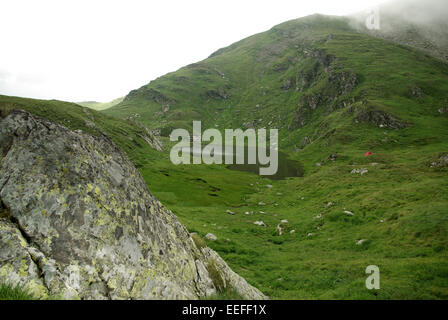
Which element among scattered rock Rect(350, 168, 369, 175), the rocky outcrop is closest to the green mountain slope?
the rocky outcrop

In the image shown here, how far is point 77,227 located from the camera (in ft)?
25.5

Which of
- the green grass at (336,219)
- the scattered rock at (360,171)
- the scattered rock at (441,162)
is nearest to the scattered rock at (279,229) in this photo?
the green grass at (336,219)

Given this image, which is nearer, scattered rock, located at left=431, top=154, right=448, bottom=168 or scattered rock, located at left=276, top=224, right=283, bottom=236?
scattered rock, located at left=276, top=224, right=283, bottom=236

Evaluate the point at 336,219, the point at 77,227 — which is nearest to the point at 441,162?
the point at 336,219

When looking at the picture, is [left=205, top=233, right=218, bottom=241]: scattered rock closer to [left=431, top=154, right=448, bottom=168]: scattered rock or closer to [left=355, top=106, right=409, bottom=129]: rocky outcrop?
[left=431, top=154, right=448, bottom=168]: scattered rock

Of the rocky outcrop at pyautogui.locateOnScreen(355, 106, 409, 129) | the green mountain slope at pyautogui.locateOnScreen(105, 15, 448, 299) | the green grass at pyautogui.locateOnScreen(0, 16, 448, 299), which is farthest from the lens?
the rocky outcrop at pyautogui.locateOnScreen(355, 106, 409, 129)

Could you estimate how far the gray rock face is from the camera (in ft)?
22.0

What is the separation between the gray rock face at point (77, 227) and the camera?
6.71 metres

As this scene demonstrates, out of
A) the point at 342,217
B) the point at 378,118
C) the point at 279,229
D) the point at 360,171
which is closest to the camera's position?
the point at 342,217

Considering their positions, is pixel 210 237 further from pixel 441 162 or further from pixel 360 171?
pixel 441 162

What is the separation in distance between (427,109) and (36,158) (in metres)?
174

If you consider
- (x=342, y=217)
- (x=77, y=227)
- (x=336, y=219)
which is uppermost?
(x=77, y=227)

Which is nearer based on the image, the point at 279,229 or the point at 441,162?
the point at 279,229
